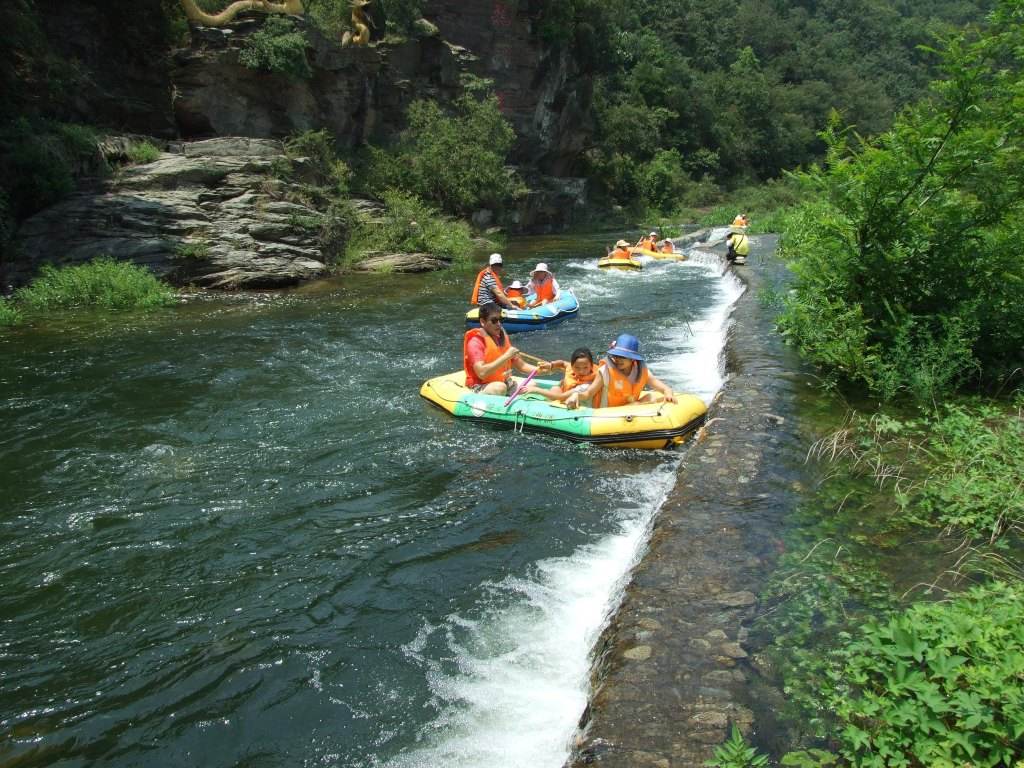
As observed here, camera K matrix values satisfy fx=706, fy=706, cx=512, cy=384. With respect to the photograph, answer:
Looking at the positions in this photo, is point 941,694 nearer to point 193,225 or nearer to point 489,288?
point 489,288

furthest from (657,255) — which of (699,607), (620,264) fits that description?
(699,607)

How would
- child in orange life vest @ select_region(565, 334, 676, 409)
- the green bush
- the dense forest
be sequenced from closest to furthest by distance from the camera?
1. child in orange life vest @ select_region(565, 334, 676, 409)
2. the green bush
3. the dense forest

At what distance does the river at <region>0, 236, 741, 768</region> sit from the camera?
3383mm

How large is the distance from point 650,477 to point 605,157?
36428 millimetres

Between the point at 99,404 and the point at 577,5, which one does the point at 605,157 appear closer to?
the point at 577,5

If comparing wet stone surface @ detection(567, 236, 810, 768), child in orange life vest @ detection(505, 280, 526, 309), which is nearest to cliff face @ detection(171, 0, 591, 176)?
child in orange life vest @ detection(505, 280, 526, 309)

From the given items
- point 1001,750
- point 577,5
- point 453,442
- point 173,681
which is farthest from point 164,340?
point 577,5

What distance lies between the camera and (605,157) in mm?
39750

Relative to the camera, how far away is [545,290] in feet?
42.9

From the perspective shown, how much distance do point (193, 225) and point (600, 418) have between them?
12402 mm

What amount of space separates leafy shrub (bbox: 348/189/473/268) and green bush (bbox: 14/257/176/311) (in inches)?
226

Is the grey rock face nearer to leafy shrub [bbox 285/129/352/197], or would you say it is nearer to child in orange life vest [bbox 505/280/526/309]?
leafy shrub [bbox 285/129/352/197]

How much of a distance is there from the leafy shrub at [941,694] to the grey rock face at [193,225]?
14968 millimetres

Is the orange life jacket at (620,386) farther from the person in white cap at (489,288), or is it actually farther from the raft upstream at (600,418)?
the person in white cap at (489,288)
